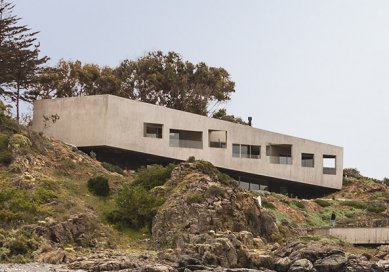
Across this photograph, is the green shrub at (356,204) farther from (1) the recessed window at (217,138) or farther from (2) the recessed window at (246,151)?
(1) the recessed window at (217,138)

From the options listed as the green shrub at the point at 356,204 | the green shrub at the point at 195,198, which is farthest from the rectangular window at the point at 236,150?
the green shrub at the point at 195,198

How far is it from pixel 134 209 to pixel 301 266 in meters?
12.5

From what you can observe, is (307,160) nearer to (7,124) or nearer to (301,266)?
(7,124)

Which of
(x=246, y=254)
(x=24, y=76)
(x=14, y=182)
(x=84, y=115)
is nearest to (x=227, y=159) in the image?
(x=84, y=115)

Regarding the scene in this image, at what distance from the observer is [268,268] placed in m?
40.1

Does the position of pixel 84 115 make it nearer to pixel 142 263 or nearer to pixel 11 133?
pixel 11 133

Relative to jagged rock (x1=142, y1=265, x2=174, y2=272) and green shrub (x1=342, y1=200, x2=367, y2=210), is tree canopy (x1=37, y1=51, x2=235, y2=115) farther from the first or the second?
jagged rock (x1=142, y1=265, x2=174, y2=272)

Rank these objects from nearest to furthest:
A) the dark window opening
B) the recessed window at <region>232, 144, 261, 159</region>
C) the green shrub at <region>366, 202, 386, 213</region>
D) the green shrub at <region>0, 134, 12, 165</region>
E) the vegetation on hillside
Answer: the green shrub at <region>0, 134, 12, 165</region> < the vegetation on hillside < the green shrub at <region>366, 202, 386, 213</region> < the recessed window at <region>232, 144, 261, 159</region> < the dark window opening

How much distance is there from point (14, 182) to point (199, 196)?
37.7 feet

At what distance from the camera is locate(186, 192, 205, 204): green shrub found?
4772cm

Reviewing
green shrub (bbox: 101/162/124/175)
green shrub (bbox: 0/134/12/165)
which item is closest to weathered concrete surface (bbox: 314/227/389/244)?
green shrub (bbox: 101/162/124/175)

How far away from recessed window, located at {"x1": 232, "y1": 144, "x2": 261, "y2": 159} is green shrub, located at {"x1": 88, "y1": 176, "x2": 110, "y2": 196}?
20136 mm

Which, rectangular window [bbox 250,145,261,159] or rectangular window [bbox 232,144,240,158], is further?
rectangular window [bbox 250,145,261,159]

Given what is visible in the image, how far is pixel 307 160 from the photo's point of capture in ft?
242
